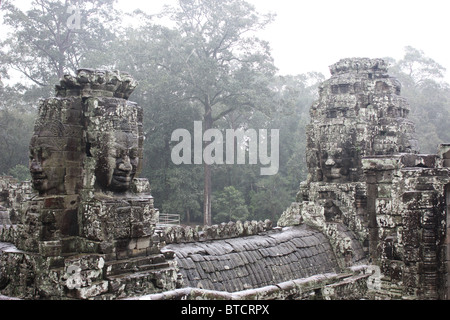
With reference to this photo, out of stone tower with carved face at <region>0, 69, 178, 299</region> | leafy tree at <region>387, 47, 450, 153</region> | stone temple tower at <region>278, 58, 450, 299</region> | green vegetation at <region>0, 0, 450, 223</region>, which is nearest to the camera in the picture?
stone tower with carved face at <region>0, 69, 178, 299</region>

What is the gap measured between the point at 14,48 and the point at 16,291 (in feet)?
78.6

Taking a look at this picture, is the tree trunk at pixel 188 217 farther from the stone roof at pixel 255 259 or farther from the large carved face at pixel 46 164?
the large carved face at pixel 46 164

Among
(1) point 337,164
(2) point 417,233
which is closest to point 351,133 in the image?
(1) point 337,164

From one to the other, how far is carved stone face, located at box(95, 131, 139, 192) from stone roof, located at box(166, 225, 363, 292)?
159 centimetres

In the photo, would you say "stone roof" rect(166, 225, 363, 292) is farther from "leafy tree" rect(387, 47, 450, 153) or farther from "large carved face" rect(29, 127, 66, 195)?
"leafy tree" rect(387, 47, 450, 153)

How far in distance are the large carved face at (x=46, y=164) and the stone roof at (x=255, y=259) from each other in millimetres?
2149

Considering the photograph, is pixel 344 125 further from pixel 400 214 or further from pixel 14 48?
pixel 14 48

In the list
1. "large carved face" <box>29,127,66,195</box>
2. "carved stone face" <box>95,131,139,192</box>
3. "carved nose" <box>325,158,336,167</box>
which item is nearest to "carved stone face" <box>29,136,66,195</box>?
"large carved face" <box>29,127,66,195</box>

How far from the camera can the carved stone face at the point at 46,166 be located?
6117mm

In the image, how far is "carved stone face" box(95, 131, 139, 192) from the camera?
617 cm

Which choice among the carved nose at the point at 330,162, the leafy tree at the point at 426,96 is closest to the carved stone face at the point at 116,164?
the carved nose at the point at 330,162

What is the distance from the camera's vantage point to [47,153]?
618 centimetres
